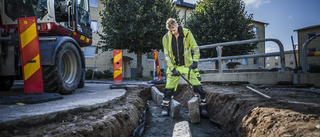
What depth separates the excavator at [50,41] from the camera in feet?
12.7

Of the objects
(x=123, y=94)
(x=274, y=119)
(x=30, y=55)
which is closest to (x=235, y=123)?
(x=274, y=119)

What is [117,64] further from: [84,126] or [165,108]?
[84,126]

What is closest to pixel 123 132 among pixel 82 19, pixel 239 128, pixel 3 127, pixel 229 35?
pixel 3 127

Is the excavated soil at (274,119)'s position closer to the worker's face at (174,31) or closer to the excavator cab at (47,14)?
the worker's face at (174,31)

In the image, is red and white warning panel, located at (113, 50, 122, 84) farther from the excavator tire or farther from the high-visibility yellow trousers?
the high-visibility yellow trousers

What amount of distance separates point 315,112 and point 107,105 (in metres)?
2.70

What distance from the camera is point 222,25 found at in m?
A: 17.0

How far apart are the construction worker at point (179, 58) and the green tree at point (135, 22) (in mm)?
10617

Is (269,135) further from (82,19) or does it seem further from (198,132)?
(82,19)

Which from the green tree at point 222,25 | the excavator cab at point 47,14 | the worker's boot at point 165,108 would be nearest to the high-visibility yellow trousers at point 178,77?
the worker's boot at point 165,108

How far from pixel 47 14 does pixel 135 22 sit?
10.6 meters

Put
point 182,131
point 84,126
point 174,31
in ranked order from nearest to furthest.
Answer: point 84,126, point 182,131, point 174,31

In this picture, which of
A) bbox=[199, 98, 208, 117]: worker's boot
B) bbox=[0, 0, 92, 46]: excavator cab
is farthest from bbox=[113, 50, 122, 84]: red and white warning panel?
bbox=[199, 98, 208, 117]: worker's boot

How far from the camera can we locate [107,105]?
3.31 m
